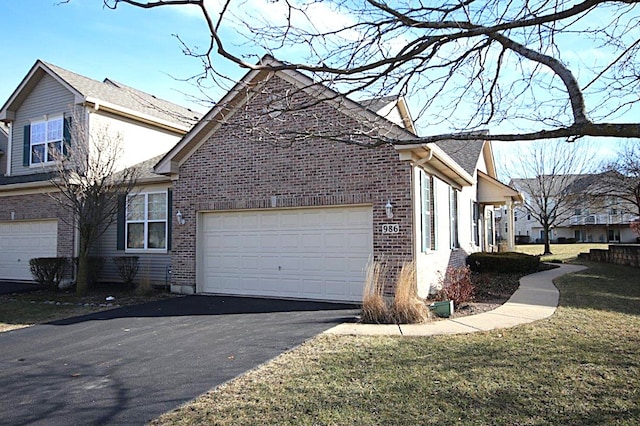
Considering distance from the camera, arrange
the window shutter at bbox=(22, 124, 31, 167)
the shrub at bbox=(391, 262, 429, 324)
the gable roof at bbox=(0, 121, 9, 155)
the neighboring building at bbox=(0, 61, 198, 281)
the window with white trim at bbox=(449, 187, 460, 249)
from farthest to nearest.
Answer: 1. the gable roof at bbox=(0, 121, 9, 155)
2. the window shutter at bbox=(22, 124, 31, 167)
3. the neighboring building at bbox=(0, 61, 198, 281)
4. the window with white trim at bbox=(449, 187, 460, 249)
5. the shrub at bbox=(391, 262, 429, 324)

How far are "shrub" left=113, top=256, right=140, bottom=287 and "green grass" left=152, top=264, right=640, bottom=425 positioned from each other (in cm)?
908

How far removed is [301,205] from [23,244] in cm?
1163

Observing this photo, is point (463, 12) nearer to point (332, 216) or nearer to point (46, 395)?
point (332, 216)

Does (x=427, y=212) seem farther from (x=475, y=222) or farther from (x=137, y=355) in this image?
(x=475, y=222)

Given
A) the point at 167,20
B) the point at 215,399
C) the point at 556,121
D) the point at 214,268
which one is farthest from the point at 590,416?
the point at 214,268

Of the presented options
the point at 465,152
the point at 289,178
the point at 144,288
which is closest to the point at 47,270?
the point at 144,288

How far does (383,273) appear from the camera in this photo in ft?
34.0

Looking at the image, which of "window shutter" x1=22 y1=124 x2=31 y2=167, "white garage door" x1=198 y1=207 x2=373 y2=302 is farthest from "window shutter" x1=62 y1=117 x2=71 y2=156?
"white garage door" x1=198 y1=207 x2=373 y2=302

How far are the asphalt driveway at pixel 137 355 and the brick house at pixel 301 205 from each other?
50.0 inches

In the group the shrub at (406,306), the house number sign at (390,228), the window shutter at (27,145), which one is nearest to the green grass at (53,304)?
the window shutter at (27,145)

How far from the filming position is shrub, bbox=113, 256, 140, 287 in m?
14.5

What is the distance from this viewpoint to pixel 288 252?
11.9 metres

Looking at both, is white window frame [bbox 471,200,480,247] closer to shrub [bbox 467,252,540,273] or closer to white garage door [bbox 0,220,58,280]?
shrub [bbox 467,252,540,273]

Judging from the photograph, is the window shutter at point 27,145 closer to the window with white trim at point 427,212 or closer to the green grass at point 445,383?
the window with white trim at point 427,212
